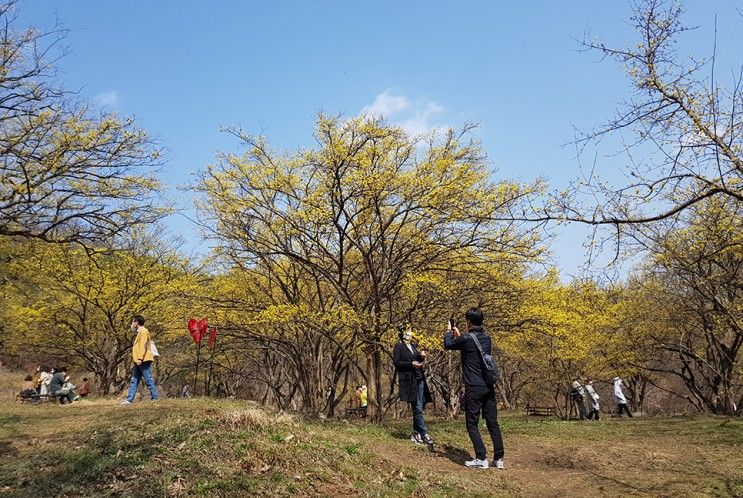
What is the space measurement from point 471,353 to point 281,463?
2.70 meters

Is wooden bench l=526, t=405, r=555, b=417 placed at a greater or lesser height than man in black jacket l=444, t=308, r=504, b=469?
lesser

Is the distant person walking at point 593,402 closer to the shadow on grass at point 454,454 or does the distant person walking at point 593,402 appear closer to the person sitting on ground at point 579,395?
the person sitting on ground at point 579,395

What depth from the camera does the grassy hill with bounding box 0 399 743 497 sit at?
15.9ft

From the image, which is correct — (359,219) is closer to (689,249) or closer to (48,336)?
(689,249)

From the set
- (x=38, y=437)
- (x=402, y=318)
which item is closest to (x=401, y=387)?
(x=402, y=318)

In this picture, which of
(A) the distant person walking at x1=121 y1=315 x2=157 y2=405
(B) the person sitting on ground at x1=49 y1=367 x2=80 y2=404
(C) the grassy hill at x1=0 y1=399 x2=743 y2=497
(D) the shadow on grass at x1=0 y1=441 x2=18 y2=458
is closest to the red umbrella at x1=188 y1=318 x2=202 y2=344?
(A) the distant person walking at x1=121 y1=315 x2=157 y2=405

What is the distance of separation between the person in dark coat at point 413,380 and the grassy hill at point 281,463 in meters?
0.34

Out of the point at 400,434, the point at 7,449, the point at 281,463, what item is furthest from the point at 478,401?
the point at 7,449

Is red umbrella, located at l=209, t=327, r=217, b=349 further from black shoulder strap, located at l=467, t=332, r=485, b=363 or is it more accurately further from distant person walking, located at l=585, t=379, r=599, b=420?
distant person walking, located at l=585, t=379, r=599, b=420

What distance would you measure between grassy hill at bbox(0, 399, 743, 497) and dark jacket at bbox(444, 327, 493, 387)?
109 cm

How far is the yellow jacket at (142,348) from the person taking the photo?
1027 centimetres

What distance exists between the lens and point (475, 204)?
34.9 feet

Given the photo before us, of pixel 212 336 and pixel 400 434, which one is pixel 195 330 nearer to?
pixel 212 336

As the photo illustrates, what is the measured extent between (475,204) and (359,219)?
279 centimetres
